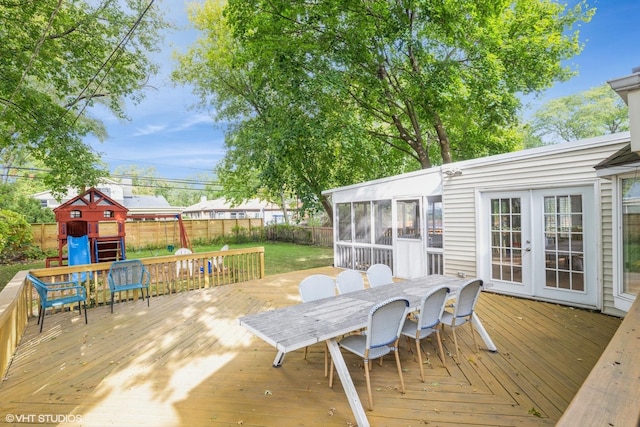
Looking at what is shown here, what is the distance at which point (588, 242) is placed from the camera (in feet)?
15.2

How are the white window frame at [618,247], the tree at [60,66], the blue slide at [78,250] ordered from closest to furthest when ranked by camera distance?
1. the white window frame at [618,247]
2. the tree at [60,66]
3. the blue slide at [78,250]

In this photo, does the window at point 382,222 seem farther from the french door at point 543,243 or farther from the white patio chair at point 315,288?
the white patio chair at point 315,288

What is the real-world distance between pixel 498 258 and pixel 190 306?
18.2 feet

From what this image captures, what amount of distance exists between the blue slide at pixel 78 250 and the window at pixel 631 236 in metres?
10.3

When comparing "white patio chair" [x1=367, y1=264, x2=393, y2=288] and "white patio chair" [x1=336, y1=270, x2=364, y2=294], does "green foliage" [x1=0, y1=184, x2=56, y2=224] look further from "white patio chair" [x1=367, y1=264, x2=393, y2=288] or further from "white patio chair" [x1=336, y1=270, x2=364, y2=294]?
"white patio chair" [x1=367, y1=264, x2=393, y2=288]

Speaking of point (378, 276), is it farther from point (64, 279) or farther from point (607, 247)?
point (64, 279)

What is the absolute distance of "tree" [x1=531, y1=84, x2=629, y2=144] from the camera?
69.7 feet

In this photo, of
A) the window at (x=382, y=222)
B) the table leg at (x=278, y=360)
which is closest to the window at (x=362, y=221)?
the window at (x=382, y=222)

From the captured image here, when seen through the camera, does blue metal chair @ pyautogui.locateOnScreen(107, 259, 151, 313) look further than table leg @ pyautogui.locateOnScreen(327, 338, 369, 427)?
Yes

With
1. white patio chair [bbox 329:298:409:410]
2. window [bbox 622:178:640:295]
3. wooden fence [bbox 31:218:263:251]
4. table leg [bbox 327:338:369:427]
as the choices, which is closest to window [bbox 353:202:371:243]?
window [bbox 622:178:640:295]

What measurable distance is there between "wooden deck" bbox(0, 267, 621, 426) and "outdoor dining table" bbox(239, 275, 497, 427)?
296 millimetres

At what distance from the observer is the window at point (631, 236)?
386 centimetres

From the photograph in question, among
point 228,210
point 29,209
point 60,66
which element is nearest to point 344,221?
point 60,66

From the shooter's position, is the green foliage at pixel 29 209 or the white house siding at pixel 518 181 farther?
the green foliage at pixel 29 209
